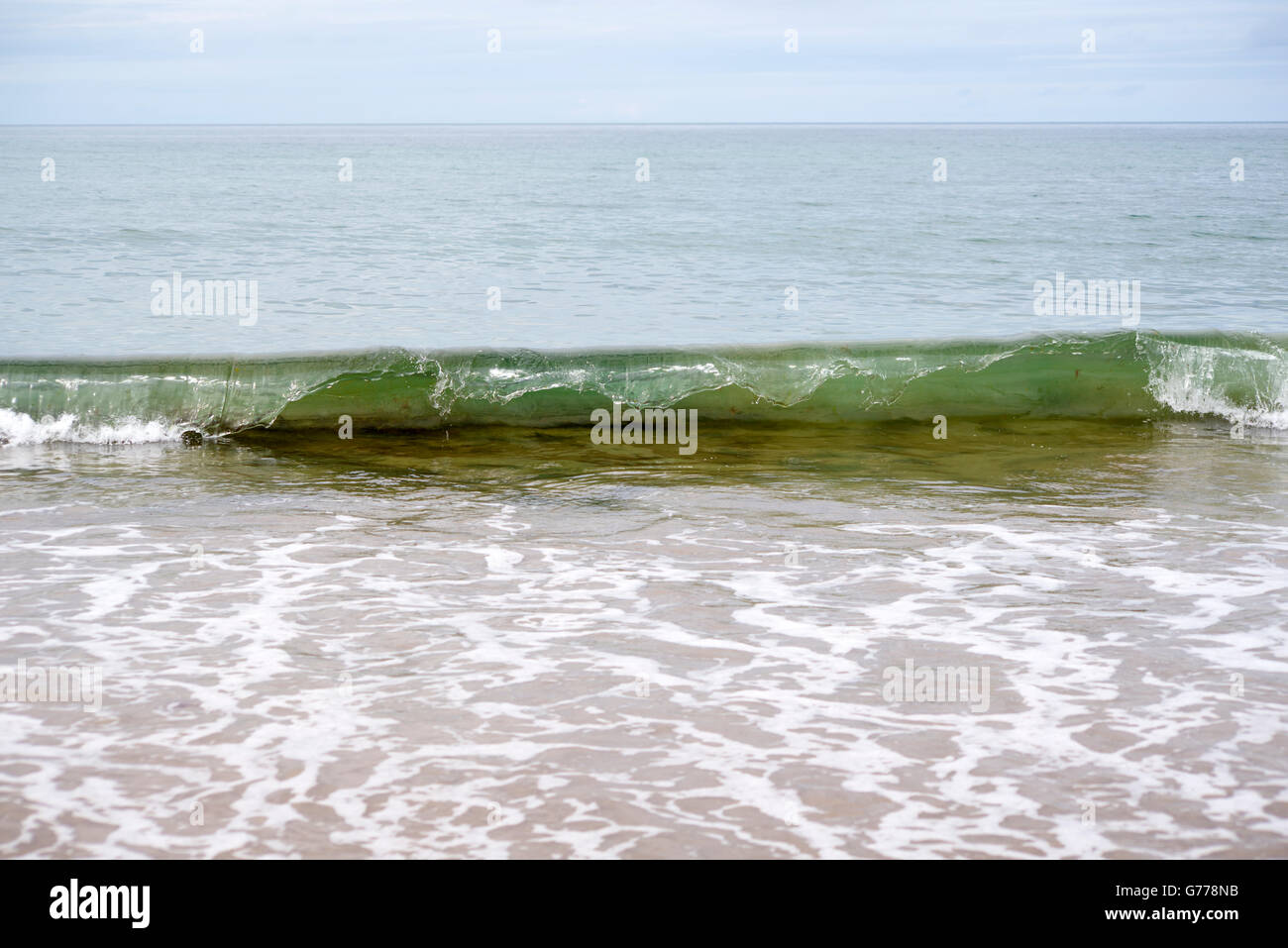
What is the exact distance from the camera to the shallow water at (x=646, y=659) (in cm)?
330

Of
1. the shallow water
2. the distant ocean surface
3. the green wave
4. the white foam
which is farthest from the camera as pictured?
the distant ocean surface

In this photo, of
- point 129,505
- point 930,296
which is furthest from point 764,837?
point 930,296

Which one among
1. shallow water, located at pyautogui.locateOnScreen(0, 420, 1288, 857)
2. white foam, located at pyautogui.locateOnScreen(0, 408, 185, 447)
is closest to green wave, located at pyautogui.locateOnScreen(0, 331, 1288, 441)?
white foam, located at pyautogui.locateOnScreen(0, 408, 185, 447)

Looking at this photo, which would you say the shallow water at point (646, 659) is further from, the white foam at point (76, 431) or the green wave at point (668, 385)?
the green wave at point (668, 385)

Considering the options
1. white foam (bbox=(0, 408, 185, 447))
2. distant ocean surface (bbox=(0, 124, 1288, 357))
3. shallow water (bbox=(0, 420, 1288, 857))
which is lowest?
shallow water (bbox=(0, 420, 1288, 857))

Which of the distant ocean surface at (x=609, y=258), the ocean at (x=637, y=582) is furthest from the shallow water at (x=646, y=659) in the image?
the distant ocean surface at (x=609, y=258)

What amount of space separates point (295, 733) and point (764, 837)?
154 cm

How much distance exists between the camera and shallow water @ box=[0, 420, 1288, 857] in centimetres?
330

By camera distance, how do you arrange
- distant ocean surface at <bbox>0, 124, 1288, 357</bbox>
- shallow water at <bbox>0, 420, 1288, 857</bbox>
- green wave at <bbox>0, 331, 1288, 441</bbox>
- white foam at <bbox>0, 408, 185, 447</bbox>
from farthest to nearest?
distant ocean surface at <bbox>0, 124, 1288, 357</bbox>, green wave at <bbox>0, 331, 1288, 441</bbox>, white foam at <bbox>0, 408, 185, 447</bbox>, shallow water at <bbox>0, 420, 1288, 857</bbox>

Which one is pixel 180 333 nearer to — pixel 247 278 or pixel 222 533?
pixel 247 278

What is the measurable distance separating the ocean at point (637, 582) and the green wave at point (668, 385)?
4cm

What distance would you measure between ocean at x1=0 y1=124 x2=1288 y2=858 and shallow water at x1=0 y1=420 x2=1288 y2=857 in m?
0.02

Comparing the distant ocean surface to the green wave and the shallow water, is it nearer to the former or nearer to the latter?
the green wave

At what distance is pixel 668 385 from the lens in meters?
10.2
